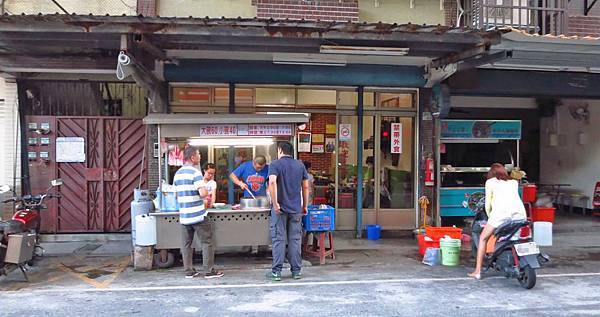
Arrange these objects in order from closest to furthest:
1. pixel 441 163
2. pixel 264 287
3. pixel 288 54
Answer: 1. pixel 264 287
2. pixel 288 54
3. pixel 441 163

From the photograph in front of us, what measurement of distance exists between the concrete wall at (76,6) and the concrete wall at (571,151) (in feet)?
Result: 35.5

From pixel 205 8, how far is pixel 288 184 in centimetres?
461

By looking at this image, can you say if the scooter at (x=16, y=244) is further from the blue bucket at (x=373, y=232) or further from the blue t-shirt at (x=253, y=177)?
the blue bucket at (x=373, y=232)

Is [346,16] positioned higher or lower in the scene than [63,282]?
higher

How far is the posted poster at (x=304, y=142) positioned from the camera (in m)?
10.8

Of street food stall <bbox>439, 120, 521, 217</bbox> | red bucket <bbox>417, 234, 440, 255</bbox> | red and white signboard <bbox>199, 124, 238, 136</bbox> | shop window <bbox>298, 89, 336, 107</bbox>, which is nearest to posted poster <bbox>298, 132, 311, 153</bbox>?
shop window <bbox>298, 89, 336, 107</bbox>

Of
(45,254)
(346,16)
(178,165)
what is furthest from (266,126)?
(45,254)

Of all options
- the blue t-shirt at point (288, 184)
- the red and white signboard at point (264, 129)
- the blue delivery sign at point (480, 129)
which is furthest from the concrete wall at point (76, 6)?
the blue delivery sign at point (480, 129)

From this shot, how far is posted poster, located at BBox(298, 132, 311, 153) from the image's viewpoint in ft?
35.3

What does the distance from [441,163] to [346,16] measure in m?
3.87

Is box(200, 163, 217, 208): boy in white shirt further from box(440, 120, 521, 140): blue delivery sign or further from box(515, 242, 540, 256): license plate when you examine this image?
box(440, 120, 521, 140): blue delivery sign

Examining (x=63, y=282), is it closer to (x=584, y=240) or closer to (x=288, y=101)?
(x=288, y=101)

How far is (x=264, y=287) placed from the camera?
6785 mm

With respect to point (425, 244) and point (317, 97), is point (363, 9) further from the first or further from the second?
point (425, 244)
